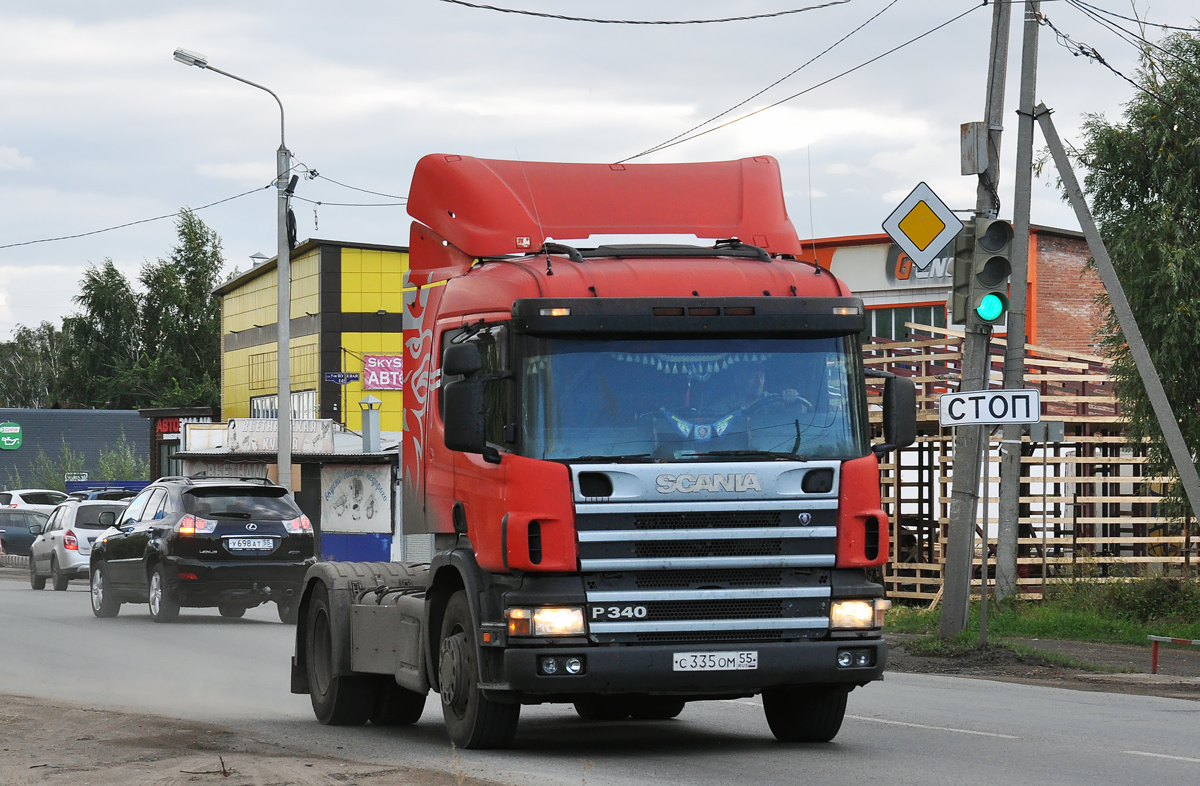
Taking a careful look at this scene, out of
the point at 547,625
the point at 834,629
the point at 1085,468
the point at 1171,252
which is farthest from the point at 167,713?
the point at 1085,468

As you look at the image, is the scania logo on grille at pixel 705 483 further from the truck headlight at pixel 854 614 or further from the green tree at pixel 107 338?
the green tree at pixel 107 338

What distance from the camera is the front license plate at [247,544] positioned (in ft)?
69.7

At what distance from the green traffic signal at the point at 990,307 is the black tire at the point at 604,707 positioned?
6.66 m

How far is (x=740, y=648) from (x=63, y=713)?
557cm

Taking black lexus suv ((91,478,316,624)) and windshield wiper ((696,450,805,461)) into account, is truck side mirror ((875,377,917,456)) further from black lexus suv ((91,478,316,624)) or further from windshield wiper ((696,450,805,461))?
black lexus suv ((91,478,316,624))

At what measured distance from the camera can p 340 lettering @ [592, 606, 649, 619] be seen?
883 centimetres

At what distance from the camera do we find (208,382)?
9088 cm

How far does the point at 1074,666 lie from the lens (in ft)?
54.5

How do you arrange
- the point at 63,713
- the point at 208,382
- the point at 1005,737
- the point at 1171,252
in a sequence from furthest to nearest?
the point at 208,382 → the point at 1171,252 → the point at 63,713 → the point at 1005,737

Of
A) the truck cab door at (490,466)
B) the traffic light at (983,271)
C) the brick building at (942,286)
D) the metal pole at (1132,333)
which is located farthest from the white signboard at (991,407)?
the brick building at (942,286)

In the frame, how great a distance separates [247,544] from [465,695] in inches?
489

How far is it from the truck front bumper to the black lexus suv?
12.6 meters

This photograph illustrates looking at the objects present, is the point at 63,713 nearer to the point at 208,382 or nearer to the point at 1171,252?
the point at 1171,252

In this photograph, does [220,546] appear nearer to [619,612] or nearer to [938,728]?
[938,728]
